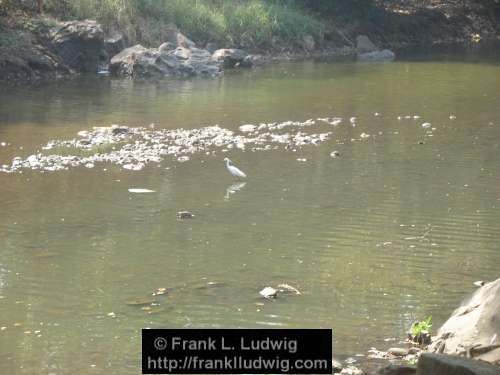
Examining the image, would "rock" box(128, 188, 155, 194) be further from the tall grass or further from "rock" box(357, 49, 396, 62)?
"rock" box(357, 49, 396, 62)

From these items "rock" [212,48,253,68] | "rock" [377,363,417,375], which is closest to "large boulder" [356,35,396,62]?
"rock" [212,48,253,68]

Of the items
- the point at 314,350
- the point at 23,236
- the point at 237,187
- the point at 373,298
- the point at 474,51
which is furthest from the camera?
the point at 474,51

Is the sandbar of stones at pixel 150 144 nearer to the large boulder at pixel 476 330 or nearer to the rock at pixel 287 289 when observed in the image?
the rock at pixel 287 289

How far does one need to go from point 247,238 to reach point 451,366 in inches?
246

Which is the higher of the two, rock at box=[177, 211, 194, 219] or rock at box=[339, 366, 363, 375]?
rock at box=[339, 366, 363, 375]

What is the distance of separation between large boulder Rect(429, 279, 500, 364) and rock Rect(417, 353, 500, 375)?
3.66 feet

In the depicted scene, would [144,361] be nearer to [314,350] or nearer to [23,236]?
[314,350]

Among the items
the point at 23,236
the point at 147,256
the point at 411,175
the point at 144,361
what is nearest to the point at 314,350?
the point at 144,361

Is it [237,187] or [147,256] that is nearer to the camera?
[147,256]

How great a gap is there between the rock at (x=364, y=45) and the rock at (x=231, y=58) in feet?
23.6

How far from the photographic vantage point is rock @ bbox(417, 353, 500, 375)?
19.0ft

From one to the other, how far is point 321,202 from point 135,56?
1686 centimetres

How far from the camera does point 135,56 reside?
2961 centimetres

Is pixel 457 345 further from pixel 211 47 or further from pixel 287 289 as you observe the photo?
pixel 211 47
